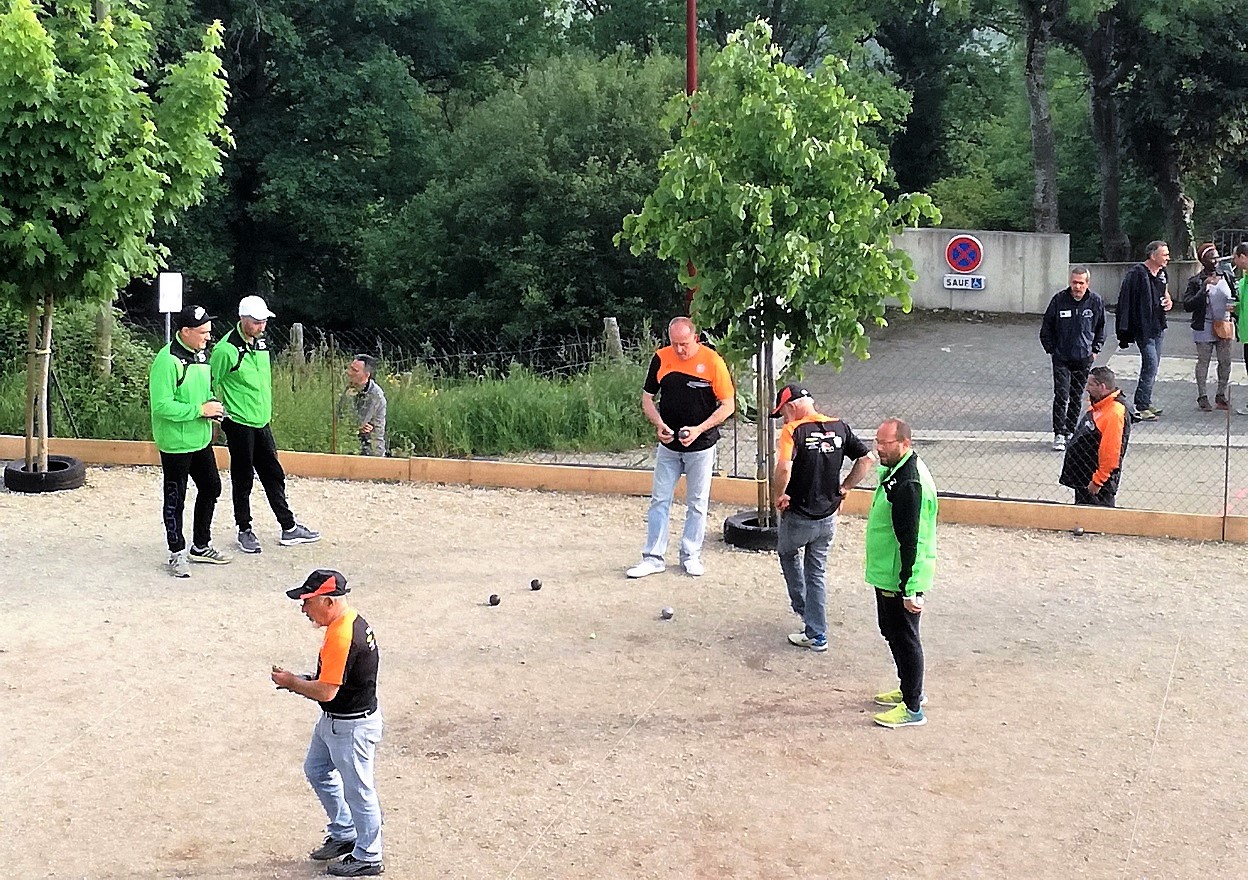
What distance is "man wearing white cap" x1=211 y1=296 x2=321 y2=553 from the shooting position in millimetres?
10578

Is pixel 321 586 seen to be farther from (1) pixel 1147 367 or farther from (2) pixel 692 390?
(1) pixel 1147 367

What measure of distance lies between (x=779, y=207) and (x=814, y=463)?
2.41 meters

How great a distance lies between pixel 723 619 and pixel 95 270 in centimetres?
654

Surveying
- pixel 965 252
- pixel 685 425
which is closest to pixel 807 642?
pixel 685 425

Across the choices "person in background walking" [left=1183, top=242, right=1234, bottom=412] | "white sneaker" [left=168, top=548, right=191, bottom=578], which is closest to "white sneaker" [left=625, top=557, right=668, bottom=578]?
"white sneaker" [left=168, top=548, right=191, bottom=578]

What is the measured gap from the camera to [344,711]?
5.78 meters

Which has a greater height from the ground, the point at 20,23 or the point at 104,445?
the point at 20,23

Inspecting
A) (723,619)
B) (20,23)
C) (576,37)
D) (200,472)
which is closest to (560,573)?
(723,619)

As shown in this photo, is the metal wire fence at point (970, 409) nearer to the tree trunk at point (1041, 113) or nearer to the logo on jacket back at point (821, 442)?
the logo on jacket back at point (821, 442)

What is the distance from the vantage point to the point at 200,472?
403 inches

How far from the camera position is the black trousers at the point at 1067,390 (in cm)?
1375

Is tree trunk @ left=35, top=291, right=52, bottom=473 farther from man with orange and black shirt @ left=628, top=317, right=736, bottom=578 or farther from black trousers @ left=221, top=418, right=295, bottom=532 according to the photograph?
man with orange and black shirt @ left=628, top=317, right=736, bottom=578

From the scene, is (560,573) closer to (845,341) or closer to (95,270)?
(845,341)

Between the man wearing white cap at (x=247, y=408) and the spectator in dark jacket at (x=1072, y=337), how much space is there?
698 cm
